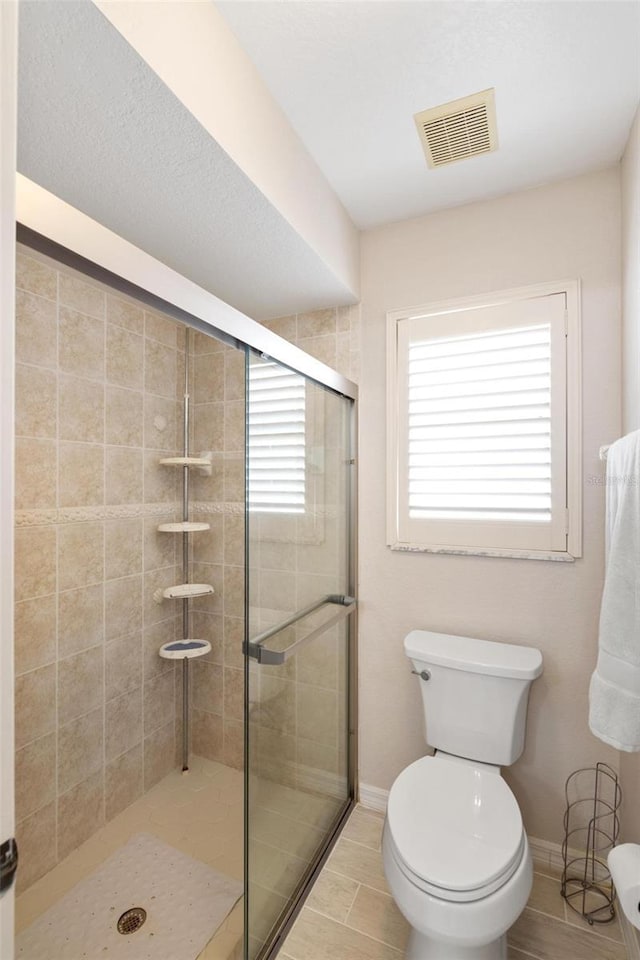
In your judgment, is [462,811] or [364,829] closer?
[462,811]

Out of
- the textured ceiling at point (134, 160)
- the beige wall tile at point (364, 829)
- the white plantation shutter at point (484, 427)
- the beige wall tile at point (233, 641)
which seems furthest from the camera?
the beige wall tile at point (233, 641)

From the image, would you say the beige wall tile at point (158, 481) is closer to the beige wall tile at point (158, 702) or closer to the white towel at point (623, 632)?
the beige wall tile at point (158, 702)

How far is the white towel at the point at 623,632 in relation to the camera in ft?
3.23

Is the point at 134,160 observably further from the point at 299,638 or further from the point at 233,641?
the point at 233,641

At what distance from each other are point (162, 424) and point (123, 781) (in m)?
1.57

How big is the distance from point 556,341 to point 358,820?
2023 mm

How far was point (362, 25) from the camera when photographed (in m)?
1.08

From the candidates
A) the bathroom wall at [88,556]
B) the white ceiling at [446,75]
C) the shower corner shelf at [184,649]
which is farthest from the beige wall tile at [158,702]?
the white ceiling at [446,75]

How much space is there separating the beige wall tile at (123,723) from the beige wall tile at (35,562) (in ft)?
2.05

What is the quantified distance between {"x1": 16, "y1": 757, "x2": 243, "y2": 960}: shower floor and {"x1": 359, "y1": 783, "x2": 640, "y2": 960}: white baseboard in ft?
1.79

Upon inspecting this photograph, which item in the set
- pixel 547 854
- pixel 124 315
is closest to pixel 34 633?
pixel 124 315

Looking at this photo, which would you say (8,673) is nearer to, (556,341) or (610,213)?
(556,341)

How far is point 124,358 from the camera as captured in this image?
1.95 meters

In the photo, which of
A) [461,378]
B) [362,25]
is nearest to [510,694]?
[461,378]
